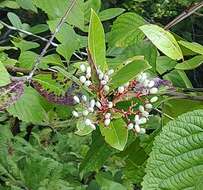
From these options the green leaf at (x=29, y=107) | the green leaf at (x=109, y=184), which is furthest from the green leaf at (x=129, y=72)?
the green leaf at (x=109, y=184)

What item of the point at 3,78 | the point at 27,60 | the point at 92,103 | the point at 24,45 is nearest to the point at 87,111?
the point at 92,103

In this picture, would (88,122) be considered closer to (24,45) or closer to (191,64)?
(191,64)

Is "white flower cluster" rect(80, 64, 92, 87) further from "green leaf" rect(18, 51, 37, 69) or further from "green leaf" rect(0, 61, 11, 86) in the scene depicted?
"green leaf" rect(18, 51, 37, 69)

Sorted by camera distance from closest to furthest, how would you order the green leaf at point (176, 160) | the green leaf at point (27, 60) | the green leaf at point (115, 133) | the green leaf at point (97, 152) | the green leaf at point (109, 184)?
the green leaf at point (176, 160)
the green leaf at point (115, 133)
the green leaf at point (97, 152)
the green leaf at point (27, 60)
the green leaf at point (109, 184)

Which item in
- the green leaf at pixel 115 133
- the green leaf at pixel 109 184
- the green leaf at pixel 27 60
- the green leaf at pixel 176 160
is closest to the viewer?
the green leaf at pixel 176 160

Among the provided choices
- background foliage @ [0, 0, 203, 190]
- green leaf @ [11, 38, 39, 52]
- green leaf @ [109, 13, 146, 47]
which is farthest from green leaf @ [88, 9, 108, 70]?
green leaf @ [11, 38, 39, 52]

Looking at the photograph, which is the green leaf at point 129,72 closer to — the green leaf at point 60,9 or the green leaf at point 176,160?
the green leaf at point 176,160
